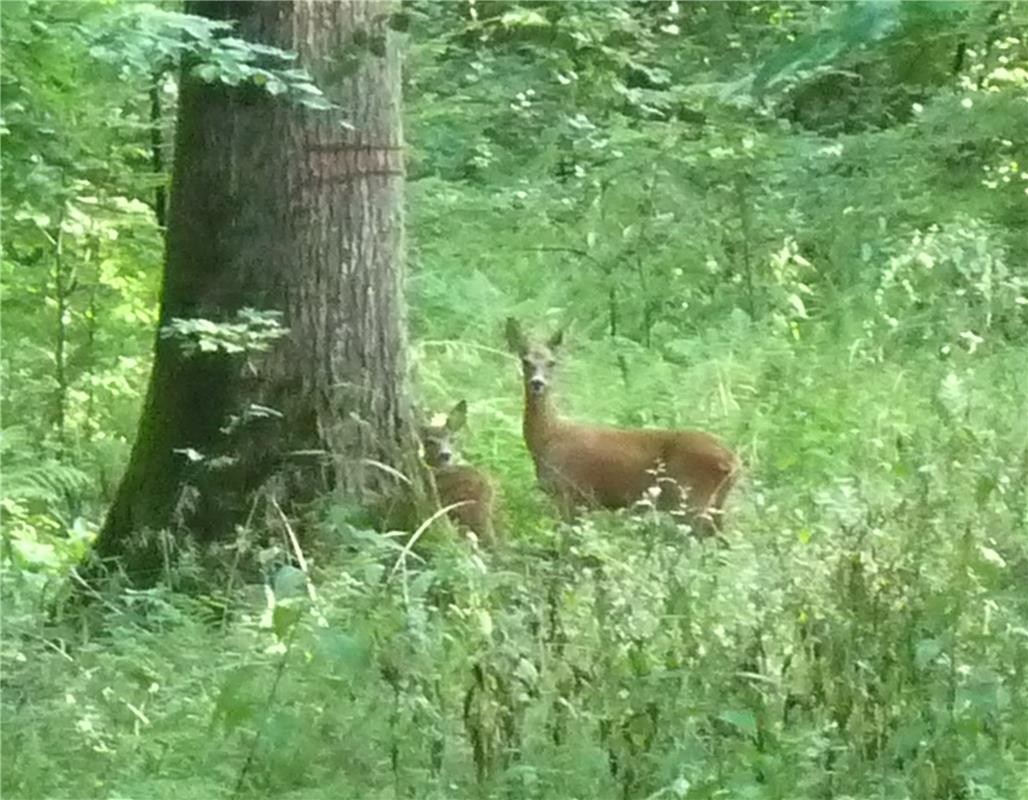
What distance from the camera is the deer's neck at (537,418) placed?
6785mm

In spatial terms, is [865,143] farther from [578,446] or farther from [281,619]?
[281,619]

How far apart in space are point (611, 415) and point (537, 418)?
23.7 inches

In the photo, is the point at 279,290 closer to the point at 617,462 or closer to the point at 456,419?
the point at 456,419

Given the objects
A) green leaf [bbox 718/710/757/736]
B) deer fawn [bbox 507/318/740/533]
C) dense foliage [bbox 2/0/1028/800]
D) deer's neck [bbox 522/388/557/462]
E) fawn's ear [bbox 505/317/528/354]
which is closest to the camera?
green leaf [bbox 718/710/757/736]

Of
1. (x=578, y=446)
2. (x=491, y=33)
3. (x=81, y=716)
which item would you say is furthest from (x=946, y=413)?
(x=491, y=33)

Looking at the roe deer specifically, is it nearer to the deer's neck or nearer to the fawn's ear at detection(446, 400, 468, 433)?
the fawn's ear at detection(446, 400, 468, 433)

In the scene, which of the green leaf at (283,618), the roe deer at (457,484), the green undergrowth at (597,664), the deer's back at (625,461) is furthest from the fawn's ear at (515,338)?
the green leaf at (283,618)

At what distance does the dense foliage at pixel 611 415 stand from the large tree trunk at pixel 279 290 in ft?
0.69

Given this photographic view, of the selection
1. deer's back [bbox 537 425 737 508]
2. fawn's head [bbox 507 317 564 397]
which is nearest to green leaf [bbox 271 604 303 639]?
deer's back [bbox 537 425 737 508]

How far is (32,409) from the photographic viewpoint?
7.64 meters

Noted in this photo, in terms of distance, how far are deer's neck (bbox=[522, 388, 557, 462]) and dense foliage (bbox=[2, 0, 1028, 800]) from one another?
192 mm

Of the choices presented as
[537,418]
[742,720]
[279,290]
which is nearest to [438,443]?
[279,290]

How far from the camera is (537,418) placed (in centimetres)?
684

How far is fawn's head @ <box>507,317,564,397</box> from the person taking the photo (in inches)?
270
